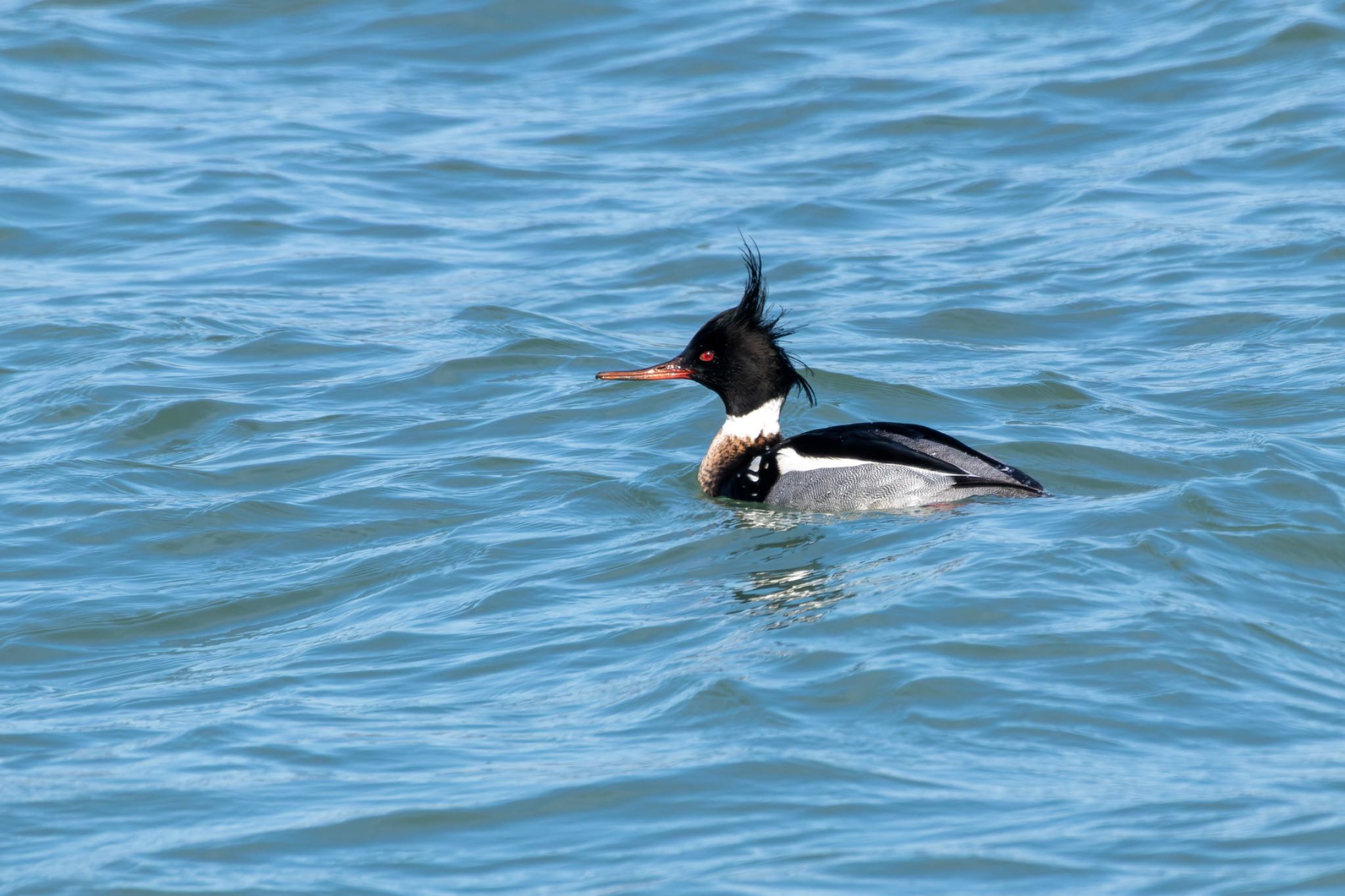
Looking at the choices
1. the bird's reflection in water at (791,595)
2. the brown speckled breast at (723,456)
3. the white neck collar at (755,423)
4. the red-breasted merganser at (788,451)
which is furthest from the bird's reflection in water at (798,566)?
the white neck collar at (755,423)

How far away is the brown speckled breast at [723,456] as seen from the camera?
33.0 ft

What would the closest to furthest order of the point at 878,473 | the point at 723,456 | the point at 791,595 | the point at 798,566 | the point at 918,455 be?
the point at 791,595 < the point at 798,566 < the point at 918,455 < the point at 878,473 < the point at 723,456

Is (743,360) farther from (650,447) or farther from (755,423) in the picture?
(650,447)

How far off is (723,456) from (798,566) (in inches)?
73.8

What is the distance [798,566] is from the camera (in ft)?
27.5

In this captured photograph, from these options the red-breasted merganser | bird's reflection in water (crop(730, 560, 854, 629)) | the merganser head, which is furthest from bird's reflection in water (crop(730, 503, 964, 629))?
the merganser head

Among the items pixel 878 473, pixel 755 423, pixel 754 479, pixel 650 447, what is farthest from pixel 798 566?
pixel 650 447

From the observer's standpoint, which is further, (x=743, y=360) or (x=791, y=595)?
(x=743, y=360)

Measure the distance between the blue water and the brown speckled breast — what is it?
180mm

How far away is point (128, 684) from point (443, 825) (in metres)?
2.07

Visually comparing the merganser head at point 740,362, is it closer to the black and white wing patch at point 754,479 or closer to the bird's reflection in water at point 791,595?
the black and white wing patch at point 754,479

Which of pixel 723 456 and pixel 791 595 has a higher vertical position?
pixel 791 595

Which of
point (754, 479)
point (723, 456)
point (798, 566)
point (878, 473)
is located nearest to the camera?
point (798, 566)

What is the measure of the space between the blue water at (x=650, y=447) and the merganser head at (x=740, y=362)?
1.94 feet
